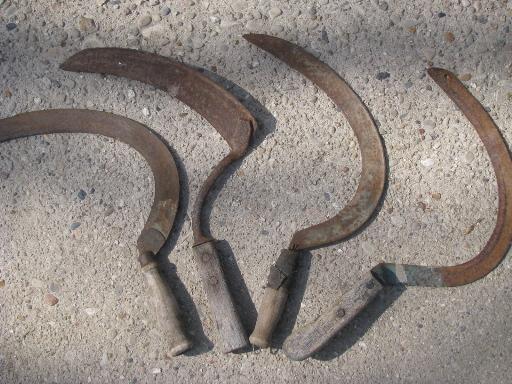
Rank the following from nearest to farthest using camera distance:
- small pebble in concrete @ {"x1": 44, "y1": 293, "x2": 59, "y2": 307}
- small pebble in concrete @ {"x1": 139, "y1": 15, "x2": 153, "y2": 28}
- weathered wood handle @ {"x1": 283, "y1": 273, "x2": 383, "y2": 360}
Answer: weathered wood handle @ {"x1": 283, "y1": 273, "x2": 383, "y2": 360} → small pebble in concrete @ {"x1": 44, "y1": 293, "x2": 59, "y2": 307} → small pebble in concrete @ {"x1": 139, "y1": 15, "x2": 153, "y2": 28}

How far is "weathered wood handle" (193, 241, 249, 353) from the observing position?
1866 millimetres

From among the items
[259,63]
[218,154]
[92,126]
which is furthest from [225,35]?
[92,126]

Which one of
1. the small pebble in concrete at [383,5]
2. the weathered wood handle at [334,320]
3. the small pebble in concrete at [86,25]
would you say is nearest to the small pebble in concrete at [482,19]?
the small pebble in concrete at [383,5]

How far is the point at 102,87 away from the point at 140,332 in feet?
2.73

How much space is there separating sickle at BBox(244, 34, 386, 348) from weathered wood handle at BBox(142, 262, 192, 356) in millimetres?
220

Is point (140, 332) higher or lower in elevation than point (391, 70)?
lower

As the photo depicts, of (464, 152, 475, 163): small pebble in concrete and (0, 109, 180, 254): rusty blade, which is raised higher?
(464, 152, 475, 163): small pebble in concrete

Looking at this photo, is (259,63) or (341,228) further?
(259,63)

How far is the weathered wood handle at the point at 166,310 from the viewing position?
1876 millimetres

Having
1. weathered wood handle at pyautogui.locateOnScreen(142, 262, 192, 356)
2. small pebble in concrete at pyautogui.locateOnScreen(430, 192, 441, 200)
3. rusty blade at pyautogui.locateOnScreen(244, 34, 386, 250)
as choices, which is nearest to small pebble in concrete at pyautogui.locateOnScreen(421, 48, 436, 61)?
rusty blade at pyautogui.locateOnScreen(244, 34, 386, 250)

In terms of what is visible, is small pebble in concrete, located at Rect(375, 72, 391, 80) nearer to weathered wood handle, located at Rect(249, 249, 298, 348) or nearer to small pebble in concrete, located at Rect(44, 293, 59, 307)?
weathered wood handle, located at Rect(249, 249, 298, 348)

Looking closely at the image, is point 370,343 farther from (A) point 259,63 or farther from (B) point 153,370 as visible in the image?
(A) point 259,63

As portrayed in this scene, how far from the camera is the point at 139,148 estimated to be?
6.72 ft

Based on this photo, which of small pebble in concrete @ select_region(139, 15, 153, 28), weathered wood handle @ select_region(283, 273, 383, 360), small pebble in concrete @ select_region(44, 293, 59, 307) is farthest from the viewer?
small pebble in concrete @ select_region(139, 15, 153, 28)
